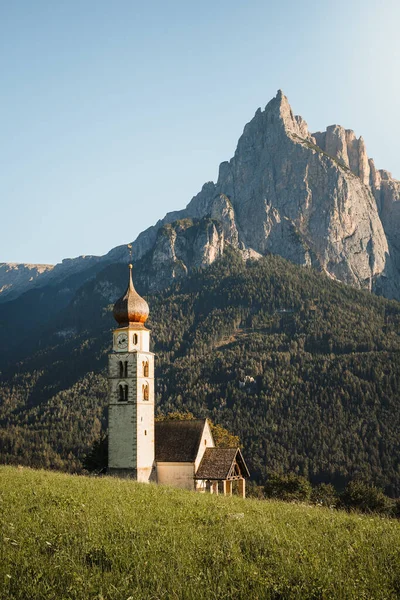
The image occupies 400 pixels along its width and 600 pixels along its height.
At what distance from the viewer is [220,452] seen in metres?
48.2

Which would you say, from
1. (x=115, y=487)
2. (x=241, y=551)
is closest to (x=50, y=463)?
(x=115, y=487)

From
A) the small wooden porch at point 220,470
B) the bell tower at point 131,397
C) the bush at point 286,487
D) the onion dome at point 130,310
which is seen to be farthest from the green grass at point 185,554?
the bush at point 286,487

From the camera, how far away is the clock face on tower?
48438 mm

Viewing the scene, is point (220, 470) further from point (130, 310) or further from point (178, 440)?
point (130, 310)

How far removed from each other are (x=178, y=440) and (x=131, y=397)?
Answer: 5.10m

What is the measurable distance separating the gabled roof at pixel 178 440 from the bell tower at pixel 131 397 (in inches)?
48.6

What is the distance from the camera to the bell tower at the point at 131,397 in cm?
4556

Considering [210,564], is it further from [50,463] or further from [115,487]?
[50,463]

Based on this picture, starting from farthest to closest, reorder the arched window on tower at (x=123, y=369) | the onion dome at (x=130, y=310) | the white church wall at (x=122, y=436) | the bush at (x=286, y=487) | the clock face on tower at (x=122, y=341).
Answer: the bush at (x=286, y=487), the onion dome at (x=130, y=310), the clock face on tower at (x=122, y=341), the arched window on tower at (x=123, y=369), the white church wall at (x=122, y=436)

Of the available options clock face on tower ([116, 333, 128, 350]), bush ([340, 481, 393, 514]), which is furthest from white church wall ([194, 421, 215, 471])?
bush ([340, 481, 393, 514])

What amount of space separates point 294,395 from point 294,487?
120314 mm

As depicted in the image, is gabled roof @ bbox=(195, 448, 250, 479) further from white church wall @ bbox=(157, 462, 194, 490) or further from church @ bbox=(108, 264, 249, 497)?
white church wall @ bbox=(157, 462, 194, 490)

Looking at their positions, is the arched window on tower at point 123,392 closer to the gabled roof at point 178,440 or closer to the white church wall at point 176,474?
the gabled roof at point 178,440

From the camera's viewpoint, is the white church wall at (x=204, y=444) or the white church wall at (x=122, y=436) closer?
the white church wall at (x=122, y=436)
